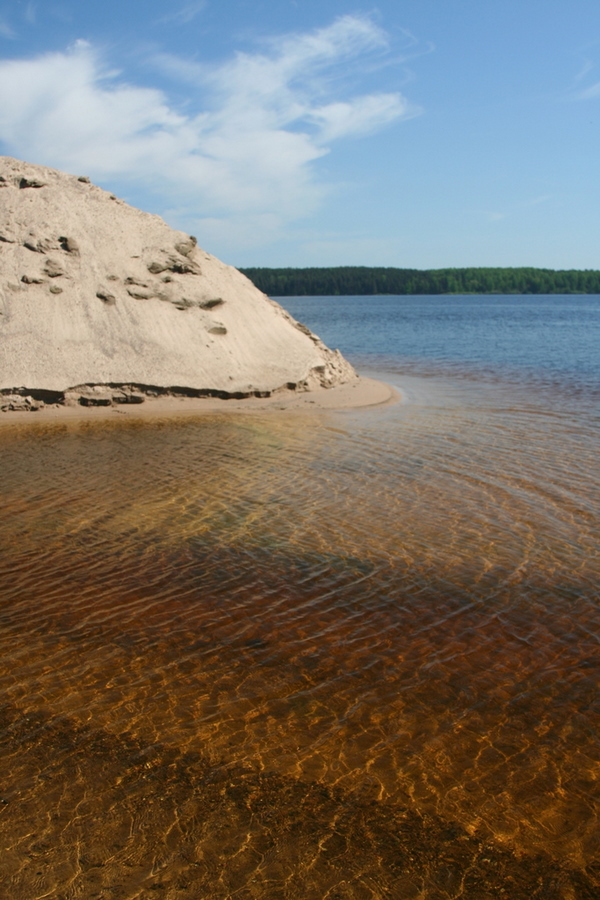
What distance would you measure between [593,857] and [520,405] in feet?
47.8

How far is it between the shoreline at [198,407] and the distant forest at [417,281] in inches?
4821

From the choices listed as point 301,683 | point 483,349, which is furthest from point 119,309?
point 483,349

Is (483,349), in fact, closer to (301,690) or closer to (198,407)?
(198,407)

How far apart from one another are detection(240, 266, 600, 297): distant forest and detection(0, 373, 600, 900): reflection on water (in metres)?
132

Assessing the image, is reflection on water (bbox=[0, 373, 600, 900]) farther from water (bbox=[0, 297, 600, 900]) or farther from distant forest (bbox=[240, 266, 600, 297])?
distant forest (bbox=[240, 266, 600, 297])

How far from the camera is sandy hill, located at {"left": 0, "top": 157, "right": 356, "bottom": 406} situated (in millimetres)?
16422

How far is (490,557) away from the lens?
7129 mm

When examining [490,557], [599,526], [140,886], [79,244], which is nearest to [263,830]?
[140,886]

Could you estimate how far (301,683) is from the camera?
15.9 ft

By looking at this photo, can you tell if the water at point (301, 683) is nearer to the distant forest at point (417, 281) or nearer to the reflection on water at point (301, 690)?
the reflection on water at point (301, 690)

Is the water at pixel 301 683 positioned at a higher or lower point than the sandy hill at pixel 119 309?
lower

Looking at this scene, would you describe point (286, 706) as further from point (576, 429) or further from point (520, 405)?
point (520, 405)

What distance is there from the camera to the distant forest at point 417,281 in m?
143

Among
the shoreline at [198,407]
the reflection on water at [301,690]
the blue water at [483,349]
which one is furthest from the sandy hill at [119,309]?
the blue water at [483,349]
